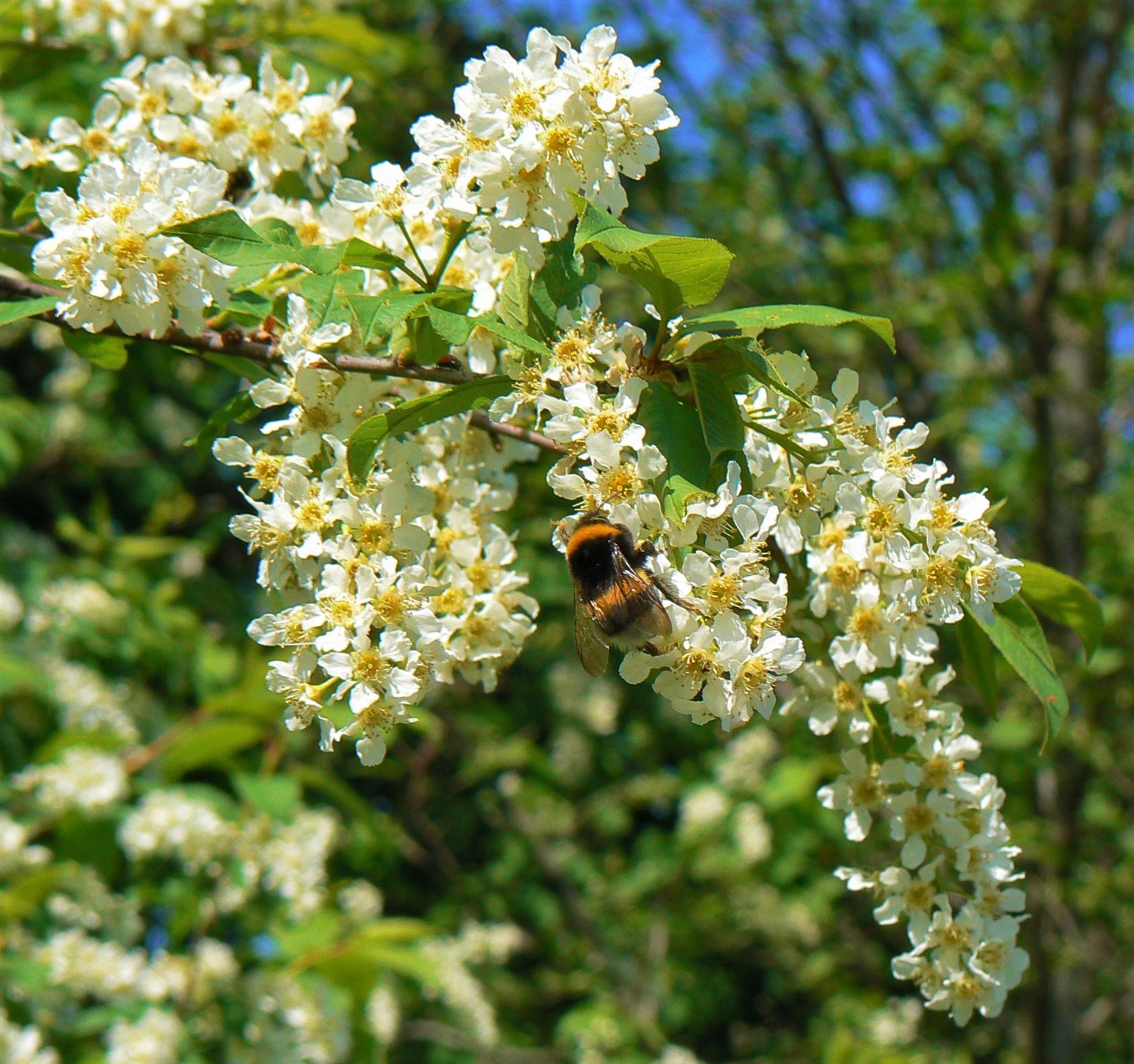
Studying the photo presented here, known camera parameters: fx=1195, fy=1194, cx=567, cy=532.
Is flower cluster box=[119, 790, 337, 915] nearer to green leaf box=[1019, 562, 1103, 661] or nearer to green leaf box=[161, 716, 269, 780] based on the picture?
green leaf box=[161, 716, 269, 780]

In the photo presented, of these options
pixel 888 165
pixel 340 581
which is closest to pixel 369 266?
pixel 340 581

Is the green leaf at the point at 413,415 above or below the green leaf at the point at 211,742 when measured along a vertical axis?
above

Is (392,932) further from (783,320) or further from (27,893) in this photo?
(783,320)

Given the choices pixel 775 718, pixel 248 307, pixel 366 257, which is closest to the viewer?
pixel 366 257

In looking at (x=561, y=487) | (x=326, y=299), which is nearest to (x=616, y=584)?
(x=561, y=487)

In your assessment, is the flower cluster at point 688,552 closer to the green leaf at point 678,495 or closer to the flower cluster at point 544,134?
the green leaf at point 678,495

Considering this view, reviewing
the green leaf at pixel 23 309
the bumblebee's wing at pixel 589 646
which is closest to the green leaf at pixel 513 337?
the bumblebee's wing at pixel 589 646

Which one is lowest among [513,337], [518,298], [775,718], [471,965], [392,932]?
[471,965]
